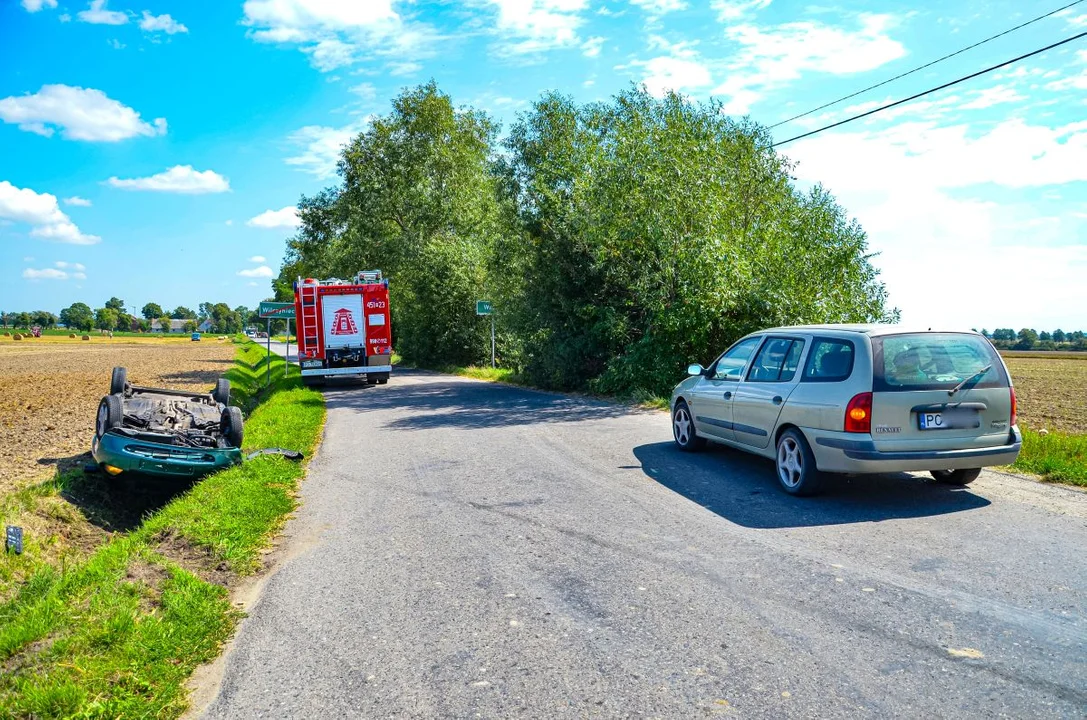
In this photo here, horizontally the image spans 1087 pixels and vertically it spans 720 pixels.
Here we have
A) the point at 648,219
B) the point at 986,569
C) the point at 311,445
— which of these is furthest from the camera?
the point at 648,219

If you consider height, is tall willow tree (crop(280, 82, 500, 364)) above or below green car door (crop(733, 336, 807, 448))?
above

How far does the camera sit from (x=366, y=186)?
34562 millimetres

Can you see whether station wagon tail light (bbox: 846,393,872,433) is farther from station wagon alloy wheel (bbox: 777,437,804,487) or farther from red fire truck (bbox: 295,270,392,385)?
red fire truck (bbox: 295,270,392,385)

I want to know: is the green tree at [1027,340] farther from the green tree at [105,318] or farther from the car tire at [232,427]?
the green tree at [105,318]

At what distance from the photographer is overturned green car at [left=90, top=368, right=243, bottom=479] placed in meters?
9.34

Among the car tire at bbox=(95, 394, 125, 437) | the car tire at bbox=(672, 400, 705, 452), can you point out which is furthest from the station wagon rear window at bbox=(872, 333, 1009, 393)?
the car tire at bbox=(95, 394, 125, 437)

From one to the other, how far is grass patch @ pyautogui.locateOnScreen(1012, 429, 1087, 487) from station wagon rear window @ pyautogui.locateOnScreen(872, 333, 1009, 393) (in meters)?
1.69

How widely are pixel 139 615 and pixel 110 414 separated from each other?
247 inches

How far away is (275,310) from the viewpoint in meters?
24.1

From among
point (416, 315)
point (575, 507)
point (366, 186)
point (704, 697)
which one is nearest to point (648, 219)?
point (575, 507)

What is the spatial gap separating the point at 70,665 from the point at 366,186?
32.9 m

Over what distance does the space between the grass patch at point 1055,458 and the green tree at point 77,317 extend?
20557cm

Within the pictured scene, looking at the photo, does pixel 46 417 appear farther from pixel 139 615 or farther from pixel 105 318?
pixel 105 318

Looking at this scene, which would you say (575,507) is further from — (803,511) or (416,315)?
(416,315)
